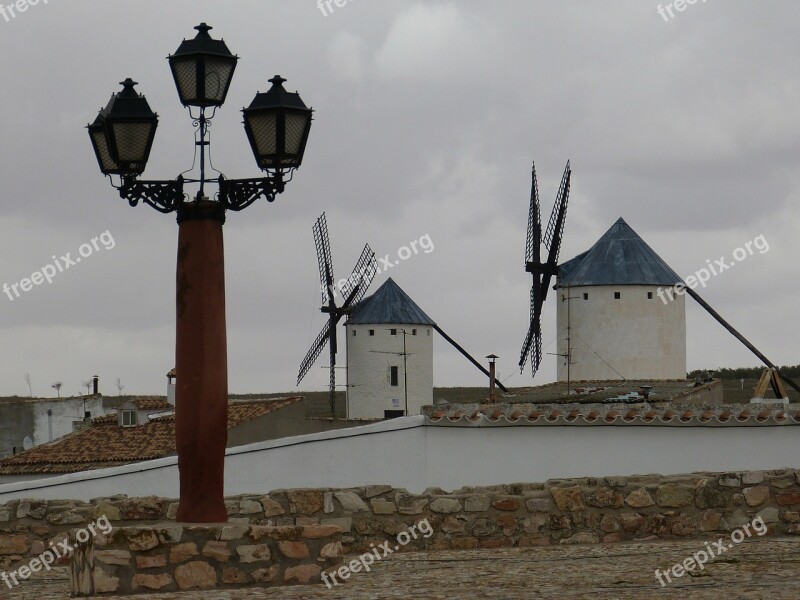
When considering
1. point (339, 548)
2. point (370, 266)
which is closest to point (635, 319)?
point (370, 266)

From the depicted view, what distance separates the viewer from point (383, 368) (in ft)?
199

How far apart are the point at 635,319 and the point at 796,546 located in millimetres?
37392

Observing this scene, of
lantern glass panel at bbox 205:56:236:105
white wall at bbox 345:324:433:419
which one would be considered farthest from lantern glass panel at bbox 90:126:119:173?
white wall at bbox 345:324:433:419

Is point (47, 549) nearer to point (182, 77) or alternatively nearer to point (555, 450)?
point (182, 77)

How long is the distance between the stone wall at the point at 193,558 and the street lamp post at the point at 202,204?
63cm

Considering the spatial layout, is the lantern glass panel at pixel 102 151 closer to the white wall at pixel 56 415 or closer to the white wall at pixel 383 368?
the white wall at pixel 56 415

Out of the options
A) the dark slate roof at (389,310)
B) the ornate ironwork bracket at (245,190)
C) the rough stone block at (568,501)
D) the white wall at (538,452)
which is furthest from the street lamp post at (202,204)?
the dark slate roof at (389,310)

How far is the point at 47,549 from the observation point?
13.1 m

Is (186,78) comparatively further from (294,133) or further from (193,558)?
(193,558)

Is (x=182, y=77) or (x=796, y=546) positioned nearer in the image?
(x=182, y=77)

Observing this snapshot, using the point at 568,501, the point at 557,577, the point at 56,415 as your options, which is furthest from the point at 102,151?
the point at 56,415

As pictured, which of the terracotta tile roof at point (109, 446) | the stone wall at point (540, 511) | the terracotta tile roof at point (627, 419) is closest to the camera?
the stone wall at point (540, 511)

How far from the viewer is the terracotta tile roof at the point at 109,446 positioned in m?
38.1

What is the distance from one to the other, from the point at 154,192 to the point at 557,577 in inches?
157
